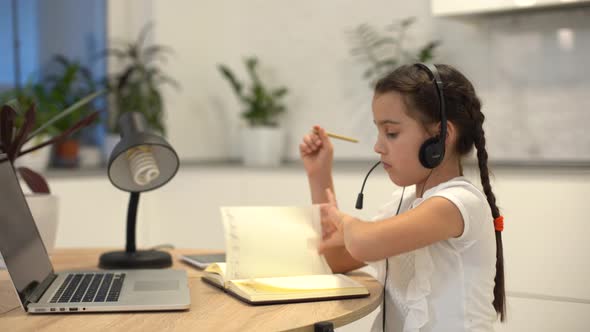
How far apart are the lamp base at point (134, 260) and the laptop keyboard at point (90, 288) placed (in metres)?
0.13

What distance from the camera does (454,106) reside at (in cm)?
138

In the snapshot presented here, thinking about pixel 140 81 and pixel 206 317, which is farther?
pixel 140 81

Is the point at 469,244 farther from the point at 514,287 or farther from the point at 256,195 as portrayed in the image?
the point at 256,195

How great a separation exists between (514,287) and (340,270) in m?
1.25

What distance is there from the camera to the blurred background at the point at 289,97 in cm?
256

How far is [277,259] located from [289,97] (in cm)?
254

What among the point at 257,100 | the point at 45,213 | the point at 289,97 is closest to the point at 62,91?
the point at 257,100

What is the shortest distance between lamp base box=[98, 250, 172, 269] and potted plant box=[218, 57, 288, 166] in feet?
6.71

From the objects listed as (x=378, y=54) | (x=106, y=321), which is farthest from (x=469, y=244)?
(x=378, y=54)

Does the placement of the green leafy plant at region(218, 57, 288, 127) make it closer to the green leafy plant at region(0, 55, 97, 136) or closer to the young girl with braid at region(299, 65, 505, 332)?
the green leafy plant at region(0, 55, 97, 136)

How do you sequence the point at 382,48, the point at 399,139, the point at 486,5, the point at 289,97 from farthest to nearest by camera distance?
the point at 289,97
the point at 382,48
the point at 486,5
the point at 399,139

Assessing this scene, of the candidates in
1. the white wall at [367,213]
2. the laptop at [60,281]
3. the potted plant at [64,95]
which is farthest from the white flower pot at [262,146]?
the laptop at [60,281]

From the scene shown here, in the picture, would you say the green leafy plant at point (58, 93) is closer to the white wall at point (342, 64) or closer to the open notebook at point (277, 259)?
the white wall at point (342, 64)

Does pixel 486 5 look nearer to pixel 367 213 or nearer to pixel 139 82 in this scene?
pixel 367 213
